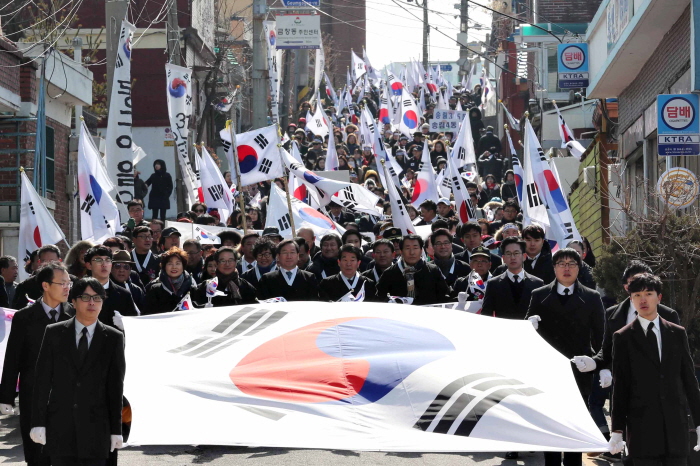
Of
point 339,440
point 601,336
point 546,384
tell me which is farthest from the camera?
point 601,336

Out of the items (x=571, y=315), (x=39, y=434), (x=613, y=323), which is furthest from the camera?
(x=571, y=315)

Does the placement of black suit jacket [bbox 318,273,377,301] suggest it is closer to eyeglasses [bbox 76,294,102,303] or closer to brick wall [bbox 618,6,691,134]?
eyeglasses [bbox 76,294,102,303]

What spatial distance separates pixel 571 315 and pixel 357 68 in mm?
48523

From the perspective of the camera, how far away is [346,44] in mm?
95688

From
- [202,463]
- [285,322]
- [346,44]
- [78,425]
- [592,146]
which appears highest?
[346,44]

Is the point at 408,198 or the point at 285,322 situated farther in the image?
the point at 408,198

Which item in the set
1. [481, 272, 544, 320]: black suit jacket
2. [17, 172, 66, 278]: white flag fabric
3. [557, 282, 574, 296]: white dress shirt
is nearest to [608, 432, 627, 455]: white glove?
[557, 282, 574, 296]: white dress shirt

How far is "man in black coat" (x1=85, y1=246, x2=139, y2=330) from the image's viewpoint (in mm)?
9914

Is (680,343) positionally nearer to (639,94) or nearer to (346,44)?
(639,94)

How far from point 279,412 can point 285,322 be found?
1.37m

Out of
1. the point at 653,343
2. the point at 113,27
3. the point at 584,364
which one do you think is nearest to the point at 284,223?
the point at 113,27

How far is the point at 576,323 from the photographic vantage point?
9086 millimetres

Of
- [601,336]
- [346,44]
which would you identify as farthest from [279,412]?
[346,44]

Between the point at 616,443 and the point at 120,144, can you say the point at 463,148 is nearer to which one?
the point at 120,144
